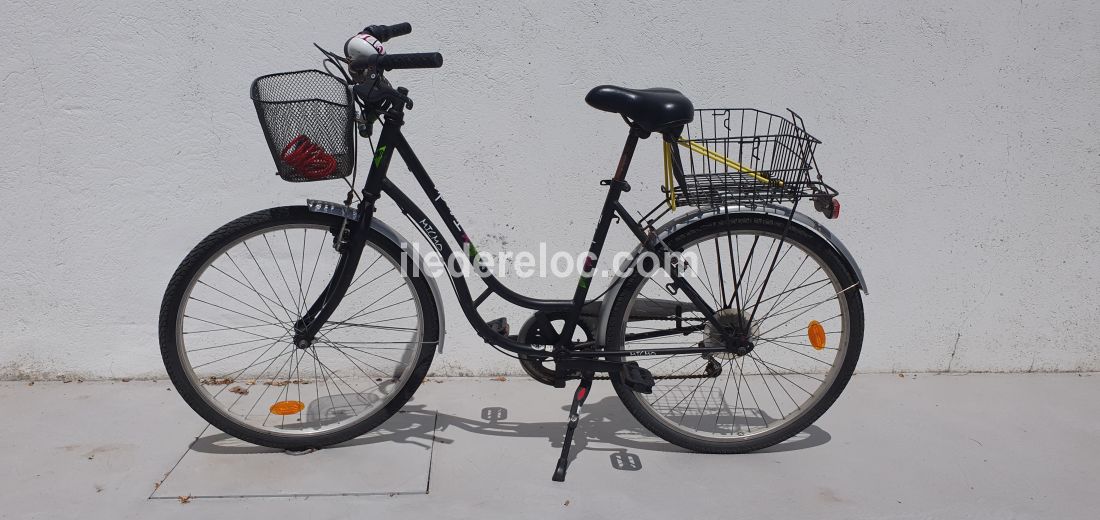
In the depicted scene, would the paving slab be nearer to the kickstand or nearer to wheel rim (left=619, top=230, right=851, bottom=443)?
the kickstand

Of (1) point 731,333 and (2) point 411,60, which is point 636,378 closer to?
(1) point 731,333

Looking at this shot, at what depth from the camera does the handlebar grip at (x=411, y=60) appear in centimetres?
248

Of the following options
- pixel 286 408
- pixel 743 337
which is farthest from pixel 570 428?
pixel 286 408

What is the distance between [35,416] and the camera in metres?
3.23

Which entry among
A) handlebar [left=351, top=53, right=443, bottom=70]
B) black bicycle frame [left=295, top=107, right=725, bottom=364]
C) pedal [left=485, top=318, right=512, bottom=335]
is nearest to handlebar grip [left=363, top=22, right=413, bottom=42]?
handlebar [left=351, top=53, right=443, bottom=70]

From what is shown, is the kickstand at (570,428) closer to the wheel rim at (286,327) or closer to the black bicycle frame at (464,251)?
the black bicycle frame at (464,251)

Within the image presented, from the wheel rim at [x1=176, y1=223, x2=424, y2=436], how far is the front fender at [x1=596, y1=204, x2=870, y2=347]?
36.4 inches

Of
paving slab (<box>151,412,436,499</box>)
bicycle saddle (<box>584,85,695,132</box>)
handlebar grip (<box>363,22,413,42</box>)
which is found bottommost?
paving slab (<box>151,412,436,499</box>)

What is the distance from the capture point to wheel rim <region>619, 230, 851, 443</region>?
3.33 meters

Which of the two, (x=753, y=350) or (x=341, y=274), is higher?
(x=341, y=274)

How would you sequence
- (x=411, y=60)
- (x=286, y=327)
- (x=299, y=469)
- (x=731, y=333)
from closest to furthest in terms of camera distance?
(x=411, y=60)
(x=299, y=469)
(x=731, y=333)
(x=286, y=327)

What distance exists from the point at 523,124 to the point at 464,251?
825 mm

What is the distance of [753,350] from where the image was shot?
3.53m

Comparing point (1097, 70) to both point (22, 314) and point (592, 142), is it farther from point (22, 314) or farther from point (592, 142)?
point (22, 314)
